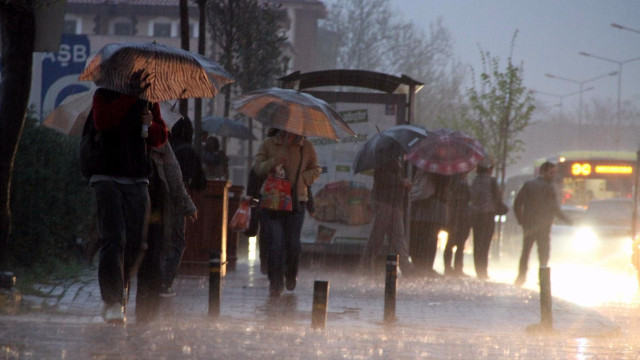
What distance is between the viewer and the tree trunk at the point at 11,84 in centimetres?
967

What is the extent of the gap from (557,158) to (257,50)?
30.4 ft

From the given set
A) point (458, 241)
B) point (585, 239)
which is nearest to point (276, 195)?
point (458, 241)

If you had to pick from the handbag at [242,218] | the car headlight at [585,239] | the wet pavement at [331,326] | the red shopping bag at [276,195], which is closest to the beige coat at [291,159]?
the red shopping bag at [276,195]

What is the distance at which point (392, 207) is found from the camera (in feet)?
49.7

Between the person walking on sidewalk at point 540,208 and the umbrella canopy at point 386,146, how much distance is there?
1.98 metres

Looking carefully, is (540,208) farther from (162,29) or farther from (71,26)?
(71,26)

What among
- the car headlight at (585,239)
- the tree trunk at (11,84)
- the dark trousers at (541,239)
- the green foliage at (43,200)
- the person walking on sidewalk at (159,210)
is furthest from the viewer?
the car headlight at (585,239)

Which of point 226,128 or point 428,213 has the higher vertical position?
point 226,128

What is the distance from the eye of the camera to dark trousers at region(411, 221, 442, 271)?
15852mm

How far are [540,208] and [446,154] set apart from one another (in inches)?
61.6

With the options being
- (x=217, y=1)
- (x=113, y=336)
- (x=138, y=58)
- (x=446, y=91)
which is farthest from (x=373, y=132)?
(x=446, y=91)

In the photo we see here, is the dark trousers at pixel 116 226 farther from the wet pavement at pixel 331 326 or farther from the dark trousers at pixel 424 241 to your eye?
the dark trousers at pixel 424 241

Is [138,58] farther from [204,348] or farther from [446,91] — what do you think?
[446,91]

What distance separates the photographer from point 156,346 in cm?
661
